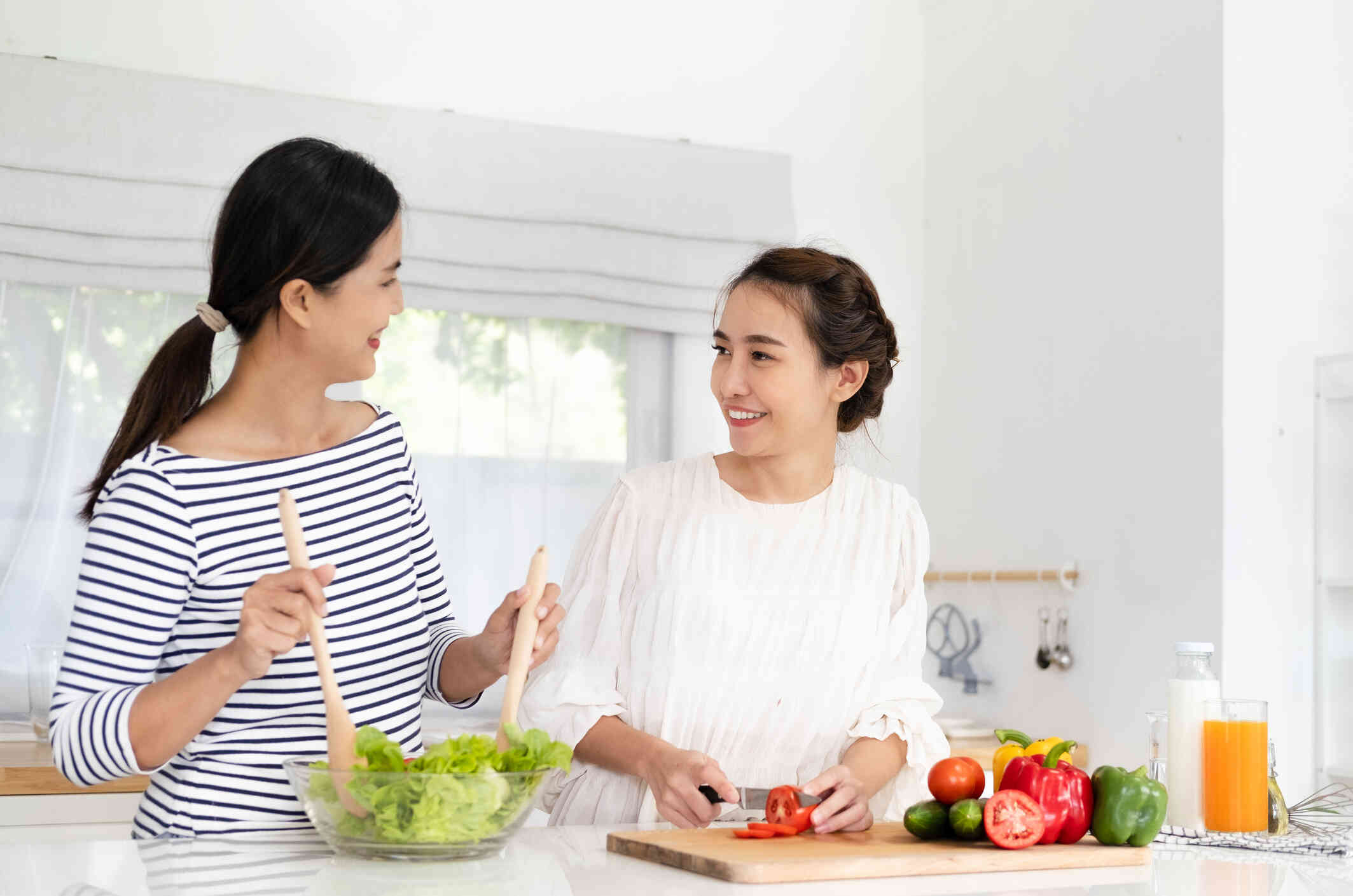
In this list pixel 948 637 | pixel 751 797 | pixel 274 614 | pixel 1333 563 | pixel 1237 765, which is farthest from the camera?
pixel 948 637

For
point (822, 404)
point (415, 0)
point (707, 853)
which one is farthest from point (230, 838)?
point (415, 0)

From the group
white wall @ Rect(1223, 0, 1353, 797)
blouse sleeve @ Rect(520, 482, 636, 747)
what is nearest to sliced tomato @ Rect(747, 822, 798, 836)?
blouse sleeve @ Rect(520, 482, 636, 747)

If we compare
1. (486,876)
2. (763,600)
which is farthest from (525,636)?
(763,600)

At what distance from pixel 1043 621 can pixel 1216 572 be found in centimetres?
52

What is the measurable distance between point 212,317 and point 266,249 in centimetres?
9

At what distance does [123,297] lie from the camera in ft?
9.66

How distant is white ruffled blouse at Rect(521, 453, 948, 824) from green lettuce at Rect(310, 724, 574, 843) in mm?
487

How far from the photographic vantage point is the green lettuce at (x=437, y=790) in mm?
1042

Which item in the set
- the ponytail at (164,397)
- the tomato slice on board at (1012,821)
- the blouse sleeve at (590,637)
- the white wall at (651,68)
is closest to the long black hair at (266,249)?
the ponytail at (164,397)

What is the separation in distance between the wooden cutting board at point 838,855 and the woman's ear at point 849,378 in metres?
0.63

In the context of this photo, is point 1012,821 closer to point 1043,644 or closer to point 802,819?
point 802,819

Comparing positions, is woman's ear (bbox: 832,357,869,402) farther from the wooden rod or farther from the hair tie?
the wooden rod

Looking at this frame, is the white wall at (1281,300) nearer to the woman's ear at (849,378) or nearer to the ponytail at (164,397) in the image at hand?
the woman's ear at (849,378)

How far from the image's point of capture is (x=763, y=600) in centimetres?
166
